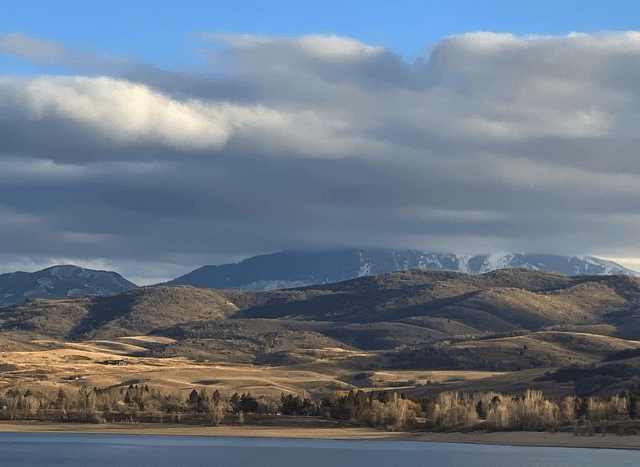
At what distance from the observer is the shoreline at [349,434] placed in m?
160

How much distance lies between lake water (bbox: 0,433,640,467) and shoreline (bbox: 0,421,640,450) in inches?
131

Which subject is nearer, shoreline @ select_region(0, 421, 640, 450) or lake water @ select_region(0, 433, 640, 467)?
lake water @ select_region(0, 433, 640, 467)

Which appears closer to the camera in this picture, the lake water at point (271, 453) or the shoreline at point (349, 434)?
Result: the lake water at point (271, 453)

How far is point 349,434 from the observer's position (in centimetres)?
18362

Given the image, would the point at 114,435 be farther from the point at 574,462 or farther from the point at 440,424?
the point at 574,462

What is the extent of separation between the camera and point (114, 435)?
187 metres

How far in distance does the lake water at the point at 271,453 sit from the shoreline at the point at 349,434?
3.32 m

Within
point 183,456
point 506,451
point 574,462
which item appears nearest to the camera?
point 574,462

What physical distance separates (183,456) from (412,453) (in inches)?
1131

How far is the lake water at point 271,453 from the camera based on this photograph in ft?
442

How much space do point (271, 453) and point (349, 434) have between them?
1416 inches

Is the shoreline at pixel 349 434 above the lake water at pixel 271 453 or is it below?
above

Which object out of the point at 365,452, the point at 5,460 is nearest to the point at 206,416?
the point at 365,452

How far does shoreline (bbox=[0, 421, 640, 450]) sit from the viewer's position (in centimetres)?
16000
